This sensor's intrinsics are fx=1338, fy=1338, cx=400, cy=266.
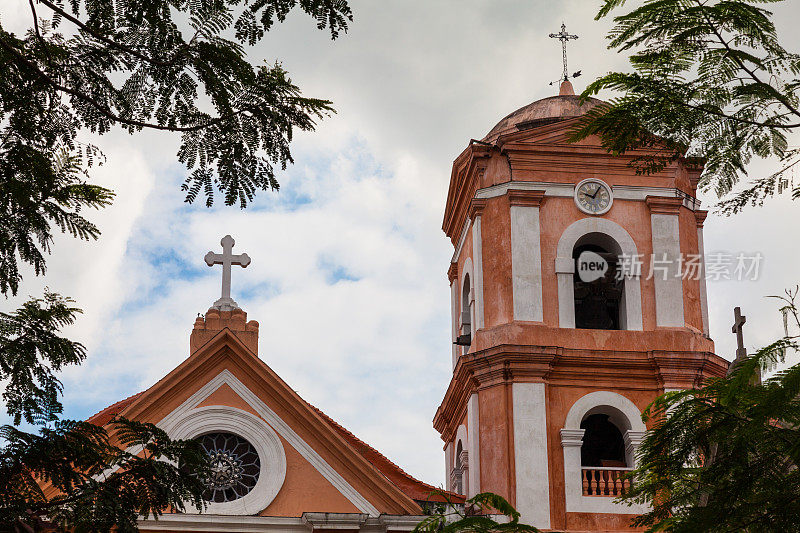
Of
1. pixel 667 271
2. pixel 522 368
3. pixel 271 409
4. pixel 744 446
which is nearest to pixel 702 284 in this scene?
pixel 667 271

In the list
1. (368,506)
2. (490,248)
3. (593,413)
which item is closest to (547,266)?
(490,248)

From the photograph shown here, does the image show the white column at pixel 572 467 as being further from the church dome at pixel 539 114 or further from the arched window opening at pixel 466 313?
the church dome at pixel 539 114

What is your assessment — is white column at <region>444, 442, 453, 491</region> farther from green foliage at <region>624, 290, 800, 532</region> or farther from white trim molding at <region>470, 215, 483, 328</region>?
green foliage at <region>624, 290, 800, 532</region>

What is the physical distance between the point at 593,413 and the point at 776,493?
12.2 meters

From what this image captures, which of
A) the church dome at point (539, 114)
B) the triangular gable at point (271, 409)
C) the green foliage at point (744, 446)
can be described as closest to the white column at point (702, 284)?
the church dome at point (539, 114)

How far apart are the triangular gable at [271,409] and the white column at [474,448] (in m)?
2.44

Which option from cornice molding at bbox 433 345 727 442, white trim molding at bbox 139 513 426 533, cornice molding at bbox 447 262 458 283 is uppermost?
cornice molding at bbox 447 262 458 283

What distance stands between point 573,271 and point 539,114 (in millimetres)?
2972

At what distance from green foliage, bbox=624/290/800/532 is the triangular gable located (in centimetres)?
837

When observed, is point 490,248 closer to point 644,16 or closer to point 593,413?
point 593,413

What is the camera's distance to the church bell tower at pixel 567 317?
63.3 ft

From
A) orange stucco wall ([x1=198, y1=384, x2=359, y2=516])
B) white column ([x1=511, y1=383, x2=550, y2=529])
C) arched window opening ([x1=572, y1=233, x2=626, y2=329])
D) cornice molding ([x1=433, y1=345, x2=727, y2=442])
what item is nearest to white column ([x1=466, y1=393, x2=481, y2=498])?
cornice molding ([x1=433, y1=345, x2=727, y2=442])

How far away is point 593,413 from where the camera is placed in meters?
20.2

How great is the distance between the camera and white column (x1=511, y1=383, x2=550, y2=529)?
61.8ft
